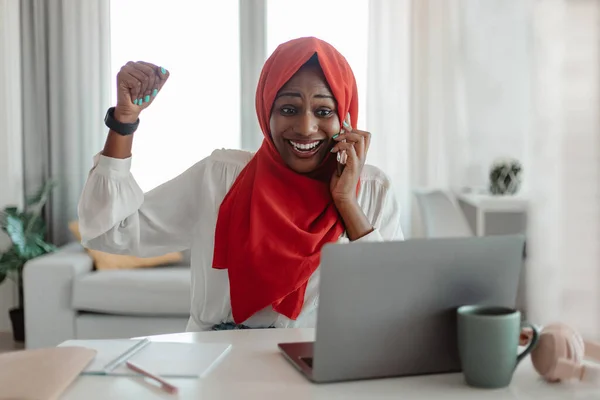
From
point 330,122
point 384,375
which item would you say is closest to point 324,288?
point 384,375

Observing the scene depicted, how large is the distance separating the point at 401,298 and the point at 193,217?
3.03 feet

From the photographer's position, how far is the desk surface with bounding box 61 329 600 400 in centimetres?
93

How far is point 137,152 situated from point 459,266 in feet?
11.4

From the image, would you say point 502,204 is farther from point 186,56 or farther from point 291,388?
point 291,388

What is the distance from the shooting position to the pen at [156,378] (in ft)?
3.07

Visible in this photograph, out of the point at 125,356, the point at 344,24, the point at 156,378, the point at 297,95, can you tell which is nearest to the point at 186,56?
the point at 344,24

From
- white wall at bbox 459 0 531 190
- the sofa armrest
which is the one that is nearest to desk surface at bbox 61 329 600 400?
the sofa armrest

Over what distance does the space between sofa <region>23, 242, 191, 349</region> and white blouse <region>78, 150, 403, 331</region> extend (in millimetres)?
1690

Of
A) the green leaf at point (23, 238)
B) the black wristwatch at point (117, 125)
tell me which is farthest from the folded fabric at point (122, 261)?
the black wristwatch at point (117, 125)

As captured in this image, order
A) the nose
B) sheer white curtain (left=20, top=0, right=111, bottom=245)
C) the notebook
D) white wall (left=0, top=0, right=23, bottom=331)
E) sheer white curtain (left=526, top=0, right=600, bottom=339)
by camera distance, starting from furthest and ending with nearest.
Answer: sheer white curtain (left=20, top=0, right=111, bottom=245) → white wall (left=0, top=0, right=23, bottom=331) → sheer white curtain (left=526, top=0, right=600, bottom=339) → the nose → the notebook

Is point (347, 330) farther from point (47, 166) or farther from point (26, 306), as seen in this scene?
point (47, 166)

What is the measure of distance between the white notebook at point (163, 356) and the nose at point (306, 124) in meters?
0.61

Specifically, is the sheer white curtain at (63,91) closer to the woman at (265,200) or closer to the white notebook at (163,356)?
the woman at (265,200)

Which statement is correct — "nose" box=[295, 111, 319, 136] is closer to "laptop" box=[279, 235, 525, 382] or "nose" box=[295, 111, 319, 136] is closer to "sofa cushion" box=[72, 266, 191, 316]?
"laptop" box=[279, 235, 525, 382]
